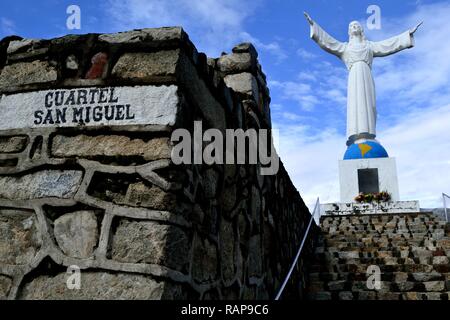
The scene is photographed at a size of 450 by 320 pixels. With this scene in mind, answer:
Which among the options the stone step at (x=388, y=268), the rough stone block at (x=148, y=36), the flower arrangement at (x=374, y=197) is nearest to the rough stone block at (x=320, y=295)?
the stone step at (x=388, y=268)

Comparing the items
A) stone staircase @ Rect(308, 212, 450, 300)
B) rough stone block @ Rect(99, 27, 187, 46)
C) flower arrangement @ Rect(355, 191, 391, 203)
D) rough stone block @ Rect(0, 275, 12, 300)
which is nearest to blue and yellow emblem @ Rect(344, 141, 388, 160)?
flower arrangement @ Rect(355, 191, 391, 203)

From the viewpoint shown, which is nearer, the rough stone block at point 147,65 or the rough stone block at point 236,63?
the rough stone block at point 147,65

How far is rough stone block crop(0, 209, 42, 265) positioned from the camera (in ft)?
6.73

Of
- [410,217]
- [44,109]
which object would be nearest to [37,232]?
[44,109]

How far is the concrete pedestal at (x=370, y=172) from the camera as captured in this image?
15.8 metres

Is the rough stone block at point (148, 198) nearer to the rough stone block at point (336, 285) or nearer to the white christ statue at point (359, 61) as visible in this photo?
the rough stone block at point (336, 285)

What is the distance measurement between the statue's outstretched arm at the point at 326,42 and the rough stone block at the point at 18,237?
18745mm

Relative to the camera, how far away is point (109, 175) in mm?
2109

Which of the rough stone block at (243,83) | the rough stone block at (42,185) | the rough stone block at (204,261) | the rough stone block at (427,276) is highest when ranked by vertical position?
the rough stone block at (243,83)

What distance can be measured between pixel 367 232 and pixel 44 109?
7.49m

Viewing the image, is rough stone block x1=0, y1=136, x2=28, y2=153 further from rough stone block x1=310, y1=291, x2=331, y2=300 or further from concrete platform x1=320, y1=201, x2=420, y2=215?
concrete platform x1=320, y1=201, x2=420, y2=215

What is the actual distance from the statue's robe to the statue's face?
40 centimetres

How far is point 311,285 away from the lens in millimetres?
5520
